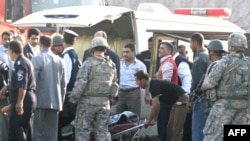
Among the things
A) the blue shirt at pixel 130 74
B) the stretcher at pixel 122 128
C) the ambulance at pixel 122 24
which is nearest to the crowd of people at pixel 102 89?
the stretcher at pixel 122 128

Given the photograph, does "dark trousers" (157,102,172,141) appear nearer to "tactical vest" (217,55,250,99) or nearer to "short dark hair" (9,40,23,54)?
Result: "tactical vest" (217,55,250,99)

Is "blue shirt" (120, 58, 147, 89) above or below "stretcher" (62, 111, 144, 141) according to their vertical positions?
above

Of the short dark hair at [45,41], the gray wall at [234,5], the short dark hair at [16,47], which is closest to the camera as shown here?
the short dark hair at [16,47]

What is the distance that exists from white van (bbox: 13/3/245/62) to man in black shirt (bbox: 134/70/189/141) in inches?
52.9

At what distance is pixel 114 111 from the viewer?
1252cm

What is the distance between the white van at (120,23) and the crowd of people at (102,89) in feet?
1.83

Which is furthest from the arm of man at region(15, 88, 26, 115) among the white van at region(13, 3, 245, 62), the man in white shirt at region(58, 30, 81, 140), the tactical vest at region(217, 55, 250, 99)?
the tactical vest at region(217, 55, 250, 99)

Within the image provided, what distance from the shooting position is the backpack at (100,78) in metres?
10.6

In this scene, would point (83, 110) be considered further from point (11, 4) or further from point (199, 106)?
point (11, 4)

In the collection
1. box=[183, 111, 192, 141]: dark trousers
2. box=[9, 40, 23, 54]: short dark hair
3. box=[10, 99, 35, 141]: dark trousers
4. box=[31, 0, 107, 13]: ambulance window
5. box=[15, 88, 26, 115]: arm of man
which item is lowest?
box=[183, 111, 192, 141]: dark trousers

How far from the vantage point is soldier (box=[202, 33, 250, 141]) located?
31.9 feet

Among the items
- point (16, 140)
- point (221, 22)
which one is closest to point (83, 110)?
point (16, 140)

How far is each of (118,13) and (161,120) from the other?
2.05 m

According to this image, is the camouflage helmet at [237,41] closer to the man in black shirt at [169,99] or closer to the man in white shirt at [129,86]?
the man in black shirt at [169,99]
